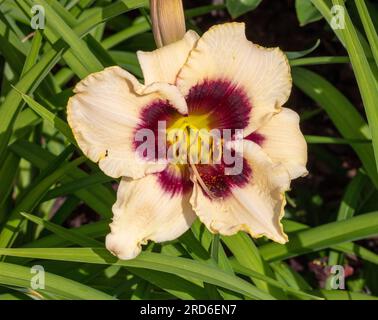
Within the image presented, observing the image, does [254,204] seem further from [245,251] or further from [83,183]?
[83,183]

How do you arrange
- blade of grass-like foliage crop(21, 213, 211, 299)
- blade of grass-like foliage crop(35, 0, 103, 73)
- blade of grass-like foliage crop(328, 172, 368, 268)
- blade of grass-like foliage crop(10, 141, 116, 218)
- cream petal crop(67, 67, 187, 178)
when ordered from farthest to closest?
blade of grass-like foliage crop(328, 172, 368, 268), blade of grass-like foliage crop(10, 141, 116, 218), blade of grass-like foliage crop(21, 213, 211, 299), blade of grass-like foliage crop(35, 0, 103, 73), cream petal crop(67, 67, 187, 178)

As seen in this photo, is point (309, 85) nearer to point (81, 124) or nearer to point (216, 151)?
point (216, 151)

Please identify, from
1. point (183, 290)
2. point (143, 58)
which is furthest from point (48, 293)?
point (143, 58)

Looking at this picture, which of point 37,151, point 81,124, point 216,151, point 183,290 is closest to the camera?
point 81,124

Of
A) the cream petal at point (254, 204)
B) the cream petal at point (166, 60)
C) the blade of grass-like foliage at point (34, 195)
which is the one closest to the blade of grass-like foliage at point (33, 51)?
the blade of grass-like foliage at point (34, 195)

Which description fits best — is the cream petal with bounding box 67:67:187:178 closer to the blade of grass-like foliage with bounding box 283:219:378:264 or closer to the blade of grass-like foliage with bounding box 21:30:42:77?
the blade of grass-like foliage with bounding box 21:30:42:77

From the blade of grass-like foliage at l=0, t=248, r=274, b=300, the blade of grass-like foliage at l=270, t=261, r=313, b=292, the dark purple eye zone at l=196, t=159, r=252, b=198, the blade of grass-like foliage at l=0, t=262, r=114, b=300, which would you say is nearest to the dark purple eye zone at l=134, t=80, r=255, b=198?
the dark purple eye zone at l=196, t=159, r=252, b=198
